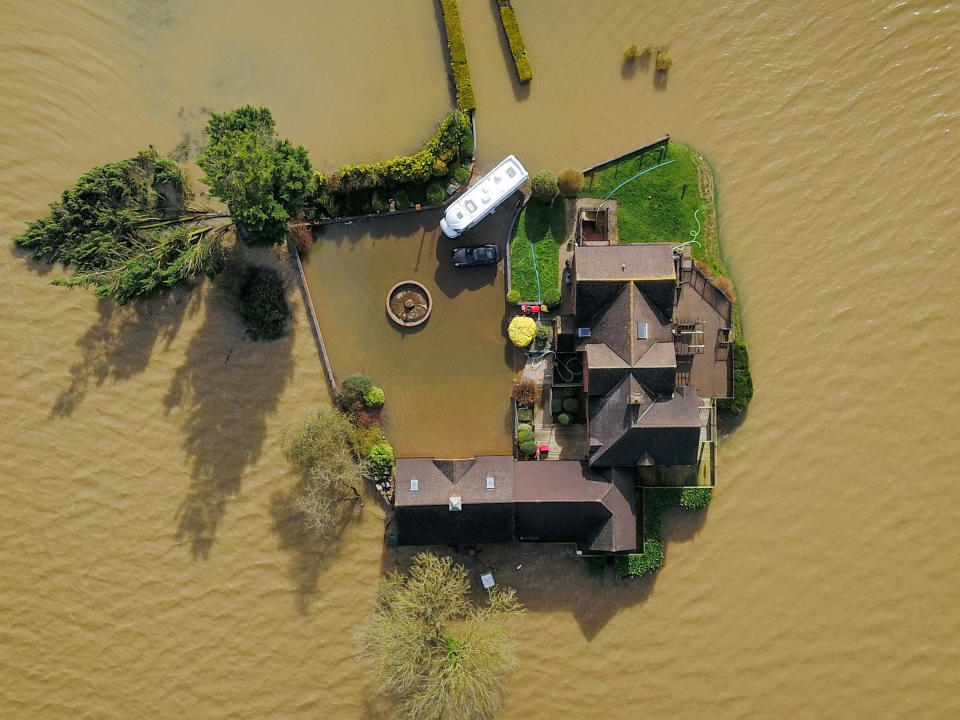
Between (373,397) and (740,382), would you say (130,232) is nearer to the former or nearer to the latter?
(373,397)

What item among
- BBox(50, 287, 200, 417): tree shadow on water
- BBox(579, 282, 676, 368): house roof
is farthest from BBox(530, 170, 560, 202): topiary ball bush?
BBox(50, 287, 200, 417): tree shadow on water

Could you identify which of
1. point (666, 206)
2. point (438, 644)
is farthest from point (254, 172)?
point (438, 644)


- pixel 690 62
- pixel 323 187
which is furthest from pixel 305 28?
pixel 690 62

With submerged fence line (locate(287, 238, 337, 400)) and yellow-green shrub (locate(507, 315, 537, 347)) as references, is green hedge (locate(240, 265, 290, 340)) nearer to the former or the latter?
submerged fence line (locate(287, 238, 337, 400))

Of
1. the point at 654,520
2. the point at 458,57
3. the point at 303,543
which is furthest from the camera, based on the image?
the point at 303,543

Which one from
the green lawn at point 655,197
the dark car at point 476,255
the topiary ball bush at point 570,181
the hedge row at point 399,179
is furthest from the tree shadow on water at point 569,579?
the hedge row at point 399,179
